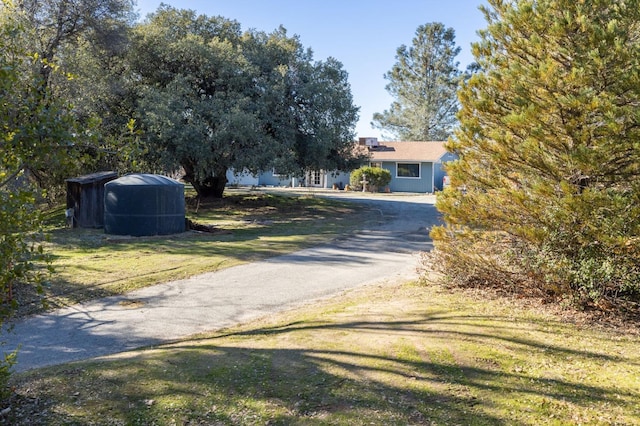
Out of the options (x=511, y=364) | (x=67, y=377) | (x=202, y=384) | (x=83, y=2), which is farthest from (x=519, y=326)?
(x=83, y=2)

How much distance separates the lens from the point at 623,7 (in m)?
6.05

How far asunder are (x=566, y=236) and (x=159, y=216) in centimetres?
1222

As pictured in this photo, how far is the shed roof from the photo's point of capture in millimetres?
37688

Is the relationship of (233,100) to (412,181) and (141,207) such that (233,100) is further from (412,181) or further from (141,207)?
(412,181)

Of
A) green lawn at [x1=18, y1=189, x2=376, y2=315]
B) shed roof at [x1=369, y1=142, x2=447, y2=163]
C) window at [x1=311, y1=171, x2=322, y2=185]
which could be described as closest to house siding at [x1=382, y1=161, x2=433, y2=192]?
shed roof at [x1=369, y1=142, x2=447, y2=163]

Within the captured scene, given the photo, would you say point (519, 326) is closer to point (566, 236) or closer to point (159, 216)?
point (566, 236)

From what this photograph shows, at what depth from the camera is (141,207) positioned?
15289mm

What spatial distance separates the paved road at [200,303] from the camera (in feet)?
19.8

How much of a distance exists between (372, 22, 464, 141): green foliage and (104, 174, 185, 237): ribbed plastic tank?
4273 cm

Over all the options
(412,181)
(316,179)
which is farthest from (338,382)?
(316,179)

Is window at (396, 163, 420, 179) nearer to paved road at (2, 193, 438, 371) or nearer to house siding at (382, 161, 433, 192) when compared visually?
house siding at (382, 161, 433, 192)

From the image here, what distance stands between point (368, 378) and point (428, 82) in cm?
5439

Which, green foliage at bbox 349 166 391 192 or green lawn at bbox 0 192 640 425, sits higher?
green foliage at bbox 349 166 391 192

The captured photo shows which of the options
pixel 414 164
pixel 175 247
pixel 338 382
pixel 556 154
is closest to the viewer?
pixel 338 382
